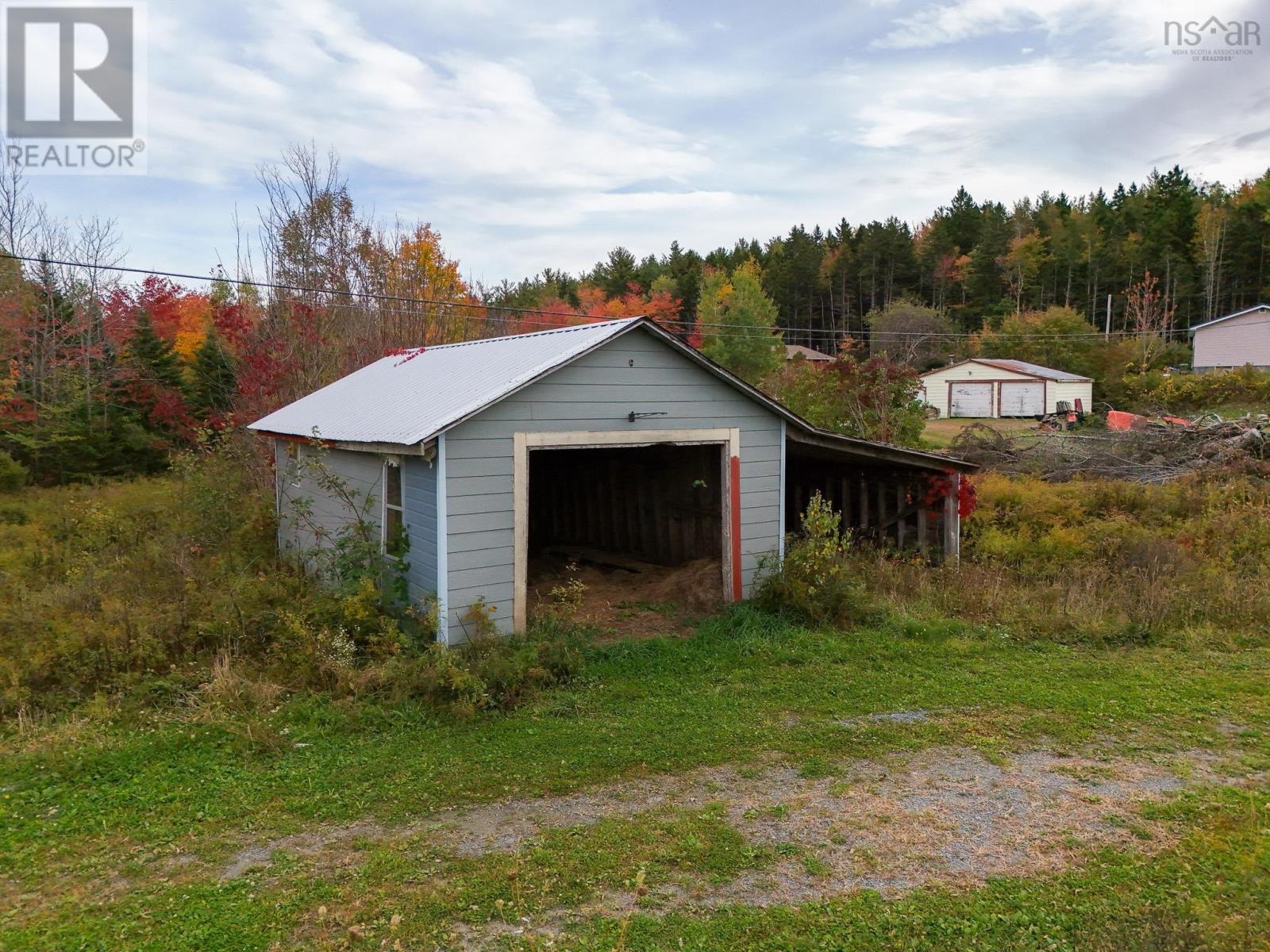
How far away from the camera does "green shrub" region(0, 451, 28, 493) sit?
17.4m

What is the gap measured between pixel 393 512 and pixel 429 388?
1732 millimetres

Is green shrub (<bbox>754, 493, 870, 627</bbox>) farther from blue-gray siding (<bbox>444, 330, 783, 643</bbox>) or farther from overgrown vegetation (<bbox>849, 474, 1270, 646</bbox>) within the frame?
overgrown vegetation (<bbox>849, 474, 1270, 646</bbox>)

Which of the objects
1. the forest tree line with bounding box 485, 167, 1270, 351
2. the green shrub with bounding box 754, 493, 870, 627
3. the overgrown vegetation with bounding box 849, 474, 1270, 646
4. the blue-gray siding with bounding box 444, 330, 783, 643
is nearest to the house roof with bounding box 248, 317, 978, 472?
the blue-gray siding with bounding box 444, 330, 783, 643

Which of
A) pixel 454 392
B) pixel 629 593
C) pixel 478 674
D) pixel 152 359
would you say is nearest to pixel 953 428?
pixel 629 593

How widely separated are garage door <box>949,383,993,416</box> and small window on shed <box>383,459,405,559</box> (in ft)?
116

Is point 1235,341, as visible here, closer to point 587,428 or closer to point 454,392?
point 587,428

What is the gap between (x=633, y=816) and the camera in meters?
5.29

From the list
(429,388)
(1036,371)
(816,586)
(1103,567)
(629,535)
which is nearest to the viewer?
(816,586)

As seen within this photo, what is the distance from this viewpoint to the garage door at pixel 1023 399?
1491 inches

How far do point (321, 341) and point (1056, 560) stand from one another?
14.5 metres

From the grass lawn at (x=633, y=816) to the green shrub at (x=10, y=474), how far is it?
1405 centimetres

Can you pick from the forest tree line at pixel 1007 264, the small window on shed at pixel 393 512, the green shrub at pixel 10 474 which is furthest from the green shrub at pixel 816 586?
the forest tree line at pixel 1007 264

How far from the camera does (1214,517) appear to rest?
525 inches

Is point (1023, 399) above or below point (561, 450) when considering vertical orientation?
above
